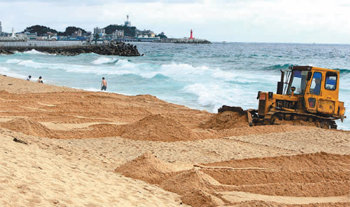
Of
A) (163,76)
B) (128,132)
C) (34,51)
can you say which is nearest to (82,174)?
(128,132)

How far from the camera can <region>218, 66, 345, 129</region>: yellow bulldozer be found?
50.1 feet

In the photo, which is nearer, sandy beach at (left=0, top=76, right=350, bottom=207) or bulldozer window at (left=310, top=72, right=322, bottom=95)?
sandy beach at (left=0, top=76, right=350, bottom=207)

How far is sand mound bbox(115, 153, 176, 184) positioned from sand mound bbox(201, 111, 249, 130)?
22.0 ft

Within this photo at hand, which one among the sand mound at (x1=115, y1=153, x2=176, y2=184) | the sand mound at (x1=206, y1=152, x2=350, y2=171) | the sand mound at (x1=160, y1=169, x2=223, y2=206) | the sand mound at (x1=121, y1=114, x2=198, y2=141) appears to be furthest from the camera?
the sand mound at (x1=121, y1=114, x2=198, y2=141)

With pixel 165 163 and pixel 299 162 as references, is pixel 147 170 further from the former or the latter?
pixel 299 162

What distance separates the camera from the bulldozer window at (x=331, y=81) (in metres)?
15.3

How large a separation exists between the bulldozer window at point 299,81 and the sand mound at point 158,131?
13.4 feet

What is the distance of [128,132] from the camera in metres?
13.8

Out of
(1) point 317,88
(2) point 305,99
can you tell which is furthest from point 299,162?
(1) point 317,88

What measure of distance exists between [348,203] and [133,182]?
12.0ft

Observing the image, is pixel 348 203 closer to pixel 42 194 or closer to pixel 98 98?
pixel 42 194

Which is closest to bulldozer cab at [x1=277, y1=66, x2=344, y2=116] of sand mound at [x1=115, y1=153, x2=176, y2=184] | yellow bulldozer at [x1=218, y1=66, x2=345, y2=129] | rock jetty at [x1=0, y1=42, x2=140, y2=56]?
yellow bulldozer at [x1=218, y1=66, x2=345, y2=129]

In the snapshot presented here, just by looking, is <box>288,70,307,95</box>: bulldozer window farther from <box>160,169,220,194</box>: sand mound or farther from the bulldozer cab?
<box>160,169,220,194</box>: sand mound

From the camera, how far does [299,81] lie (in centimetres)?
1560
